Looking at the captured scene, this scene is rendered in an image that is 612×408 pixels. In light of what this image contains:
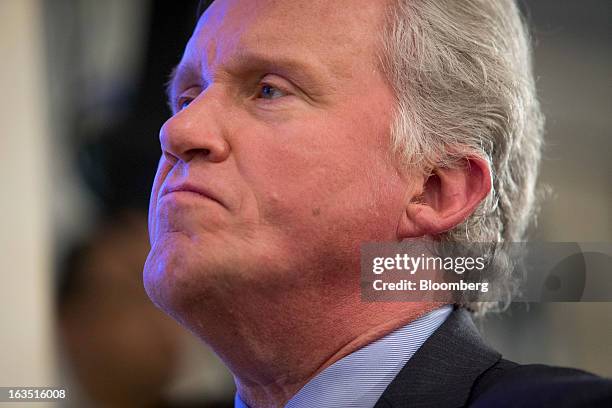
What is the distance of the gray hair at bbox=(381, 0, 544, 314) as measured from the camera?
1.55 meters

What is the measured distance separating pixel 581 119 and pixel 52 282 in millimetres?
1688

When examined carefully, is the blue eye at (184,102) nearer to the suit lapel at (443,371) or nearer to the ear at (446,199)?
the ear at (446,199)

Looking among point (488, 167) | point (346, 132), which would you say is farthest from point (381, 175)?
point (488, 167)

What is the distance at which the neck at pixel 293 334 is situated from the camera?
1.44 meters

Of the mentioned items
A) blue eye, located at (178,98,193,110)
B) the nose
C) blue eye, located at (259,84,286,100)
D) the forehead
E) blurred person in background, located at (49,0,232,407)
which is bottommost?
blurred person in background, located at (49,0,232,407)

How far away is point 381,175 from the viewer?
148 centimetres

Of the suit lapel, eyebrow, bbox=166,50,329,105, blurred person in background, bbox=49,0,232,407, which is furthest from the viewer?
blurred person in background, bbox=49,0,232,407

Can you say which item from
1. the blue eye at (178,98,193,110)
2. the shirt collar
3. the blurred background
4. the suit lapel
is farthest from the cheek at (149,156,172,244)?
the blurred background

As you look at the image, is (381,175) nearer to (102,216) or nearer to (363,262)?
(363,262)

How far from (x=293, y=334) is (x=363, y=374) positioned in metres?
0.14

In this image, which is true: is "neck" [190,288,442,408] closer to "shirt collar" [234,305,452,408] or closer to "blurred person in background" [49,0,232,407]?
"shirt collar" [234,305,452,408]

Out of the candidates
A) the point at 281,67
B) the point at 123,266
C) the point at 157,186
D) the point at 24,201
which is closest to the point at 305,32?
the point at 281,67

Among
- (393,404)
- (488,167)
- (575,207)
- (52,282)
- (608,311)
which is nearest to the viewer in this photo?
(393,404)

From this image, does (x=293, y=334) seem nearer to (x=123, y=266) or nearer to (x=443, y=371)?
(x=443, y=371)
